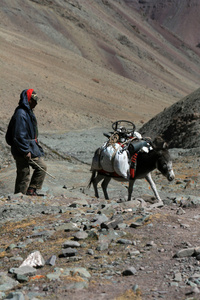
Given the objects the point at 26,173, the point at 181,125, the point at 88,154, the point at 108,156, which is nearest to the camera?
the point at 26,173

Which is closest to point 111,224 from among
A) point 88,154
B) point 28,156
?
point 28,156

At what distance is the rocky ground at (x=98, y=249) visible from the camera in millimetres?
3904

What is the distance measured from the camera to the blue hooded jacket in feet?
24.5

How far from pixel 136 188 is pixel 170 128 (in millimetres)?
8909

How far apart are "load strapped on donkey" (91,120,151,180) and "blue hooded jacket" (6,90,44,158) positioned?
148cm

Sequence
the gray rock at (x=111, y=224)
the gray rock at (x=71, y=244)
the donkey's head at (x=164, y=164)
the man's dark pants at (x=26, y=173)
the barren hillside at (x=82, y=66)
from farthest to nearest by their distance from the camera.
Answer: the barren hillside at (x=82, y=66) < the donkey's head at (x=164, y=164) < the man's dark pants at (x=26, y=173) < the gray rock at (x=111, y=224) < the gray rock at (x=71, y=244)

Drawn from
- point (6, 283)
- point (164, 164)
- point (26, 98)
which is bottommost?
point (6, 283)

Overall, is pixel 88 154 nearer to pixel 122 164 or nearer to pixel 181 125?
pixel 181 125

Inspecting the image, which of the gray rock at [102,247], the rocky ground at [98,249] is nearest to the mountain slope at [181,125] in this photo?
the rocky ground at [98,249]

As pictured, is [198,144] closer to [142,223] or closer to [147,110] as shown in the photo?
[142,223]

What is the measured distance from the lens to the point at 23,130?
24.6 feet

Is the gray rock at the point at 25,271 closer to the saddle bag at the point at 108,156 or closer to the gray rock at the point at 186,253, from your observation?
the gray rock at the point at 186,253

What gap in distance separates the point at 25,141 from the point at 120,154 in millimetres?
1863

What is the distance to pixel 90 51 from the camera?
65062 mm
